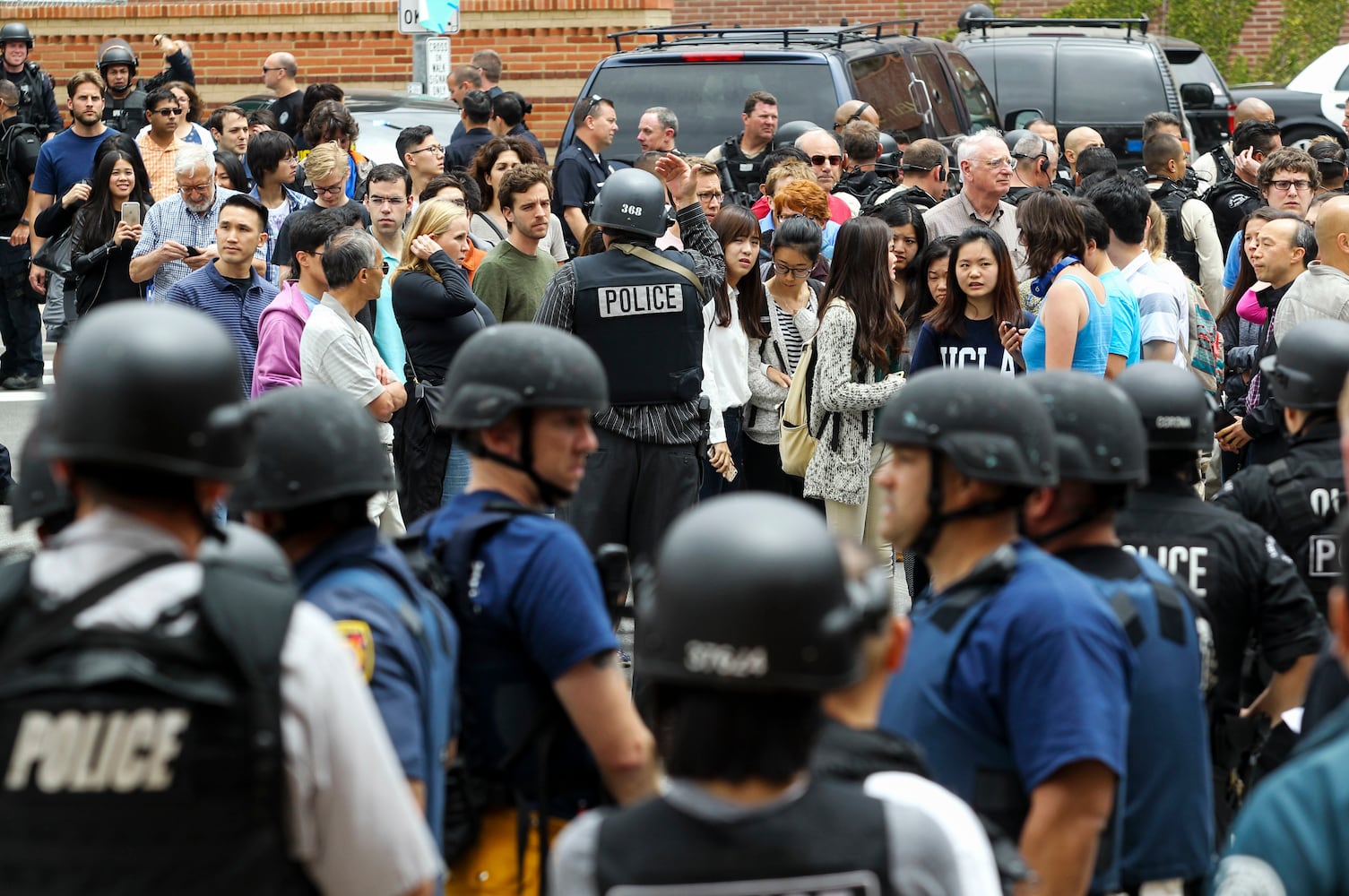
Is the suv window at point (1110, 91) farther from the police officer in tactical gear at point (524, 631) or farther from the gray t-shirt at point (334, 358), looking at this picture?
the police officer in tactical gear at point (524, 631)

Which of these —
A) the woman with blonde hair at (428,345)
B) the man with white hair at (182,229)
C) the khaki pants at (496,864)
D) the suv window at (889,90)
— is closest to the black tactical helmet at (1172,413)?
the khaki pants at (496,864)

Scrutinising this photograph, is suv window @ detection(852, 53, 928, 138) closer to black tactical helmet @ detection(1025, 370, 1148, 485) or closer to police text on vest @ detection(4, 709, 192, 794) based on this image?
black tactical helmet @ detection(1025, 370, 1148, 485)

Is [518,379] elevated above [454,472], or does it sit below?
above

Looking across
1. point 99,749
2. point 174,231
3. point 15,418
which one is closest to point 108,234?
point 174,231

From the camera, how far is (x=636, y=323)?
6.88m

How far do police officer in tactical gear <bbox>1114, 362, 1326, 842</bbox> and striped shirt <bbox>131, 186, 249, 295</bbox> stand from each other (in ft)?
18.7

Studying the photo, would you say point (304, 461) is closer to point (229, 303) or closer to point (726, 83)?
point (229, 303)

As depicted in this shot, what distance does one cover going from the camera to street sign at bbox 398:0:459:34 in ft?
53.1

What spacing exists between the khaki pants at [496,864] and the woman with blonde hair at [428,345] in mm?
3848

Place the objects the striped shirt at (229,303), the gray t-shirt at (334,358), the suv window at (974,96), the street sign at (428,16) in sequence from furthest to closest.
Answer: the street sign at (428,16)
the suv window at (974,96)
the striped shirt at (229,303)
the gray t-shirt at (334,358)

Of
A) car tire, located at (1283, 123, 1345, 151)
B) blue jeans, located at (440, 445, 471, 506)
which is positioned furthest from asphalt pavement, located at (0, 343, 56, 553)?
car tire, located at (1283, 123, 1345, 151)

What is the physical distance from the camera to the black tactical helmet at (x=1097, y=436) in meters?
3.42

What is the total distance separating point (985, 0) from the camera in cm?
2642

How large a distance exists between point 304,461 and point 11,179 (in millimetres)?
10702
